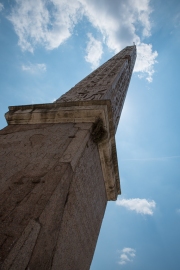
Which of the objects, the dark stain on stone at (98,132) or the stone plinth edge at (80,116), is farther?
the stone plinth edge at (80,116)

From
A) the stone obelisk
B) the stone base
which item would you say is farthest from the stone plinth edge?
the stone base

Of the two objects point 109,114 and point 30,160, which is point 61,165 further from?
point 109,114

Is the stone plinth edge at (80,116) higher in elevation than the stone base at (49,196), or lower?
higher

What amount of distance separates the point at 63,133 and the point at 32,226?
1583mm

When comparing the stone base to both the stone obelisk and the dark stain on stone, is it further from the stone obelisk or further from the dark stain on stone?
the dark stain on stone

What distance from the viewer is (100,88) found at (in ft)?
14.8

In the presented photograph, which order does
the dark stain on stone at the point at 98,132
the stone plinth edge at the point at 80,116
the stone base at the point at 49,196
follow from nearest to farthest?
the stone base at the point at 49,196 < the dark stain on stone at the point at 98,132 < the stone plinth edge at the point at 80,116

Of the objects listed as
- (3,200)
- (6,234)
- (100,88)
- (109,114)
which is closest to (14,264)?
(6,234)

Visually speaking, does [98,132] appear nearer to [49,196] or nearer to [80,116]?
[80,116]

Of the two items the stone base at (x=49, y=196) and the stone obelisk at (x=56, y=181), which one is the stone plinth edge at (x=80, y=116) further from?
the stone base at (x=49, y=196)

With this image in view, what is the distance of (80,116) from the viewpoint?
3.32 m

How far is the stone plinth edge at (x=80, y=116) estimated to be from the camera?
330 cm

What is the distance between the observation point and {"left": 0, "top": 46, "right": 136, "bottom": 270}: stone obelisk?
65.7 inches

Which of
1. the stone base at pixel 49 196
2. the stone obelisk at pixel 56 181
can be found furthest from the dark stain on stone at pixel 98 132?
the stone base at pixel 49 196
